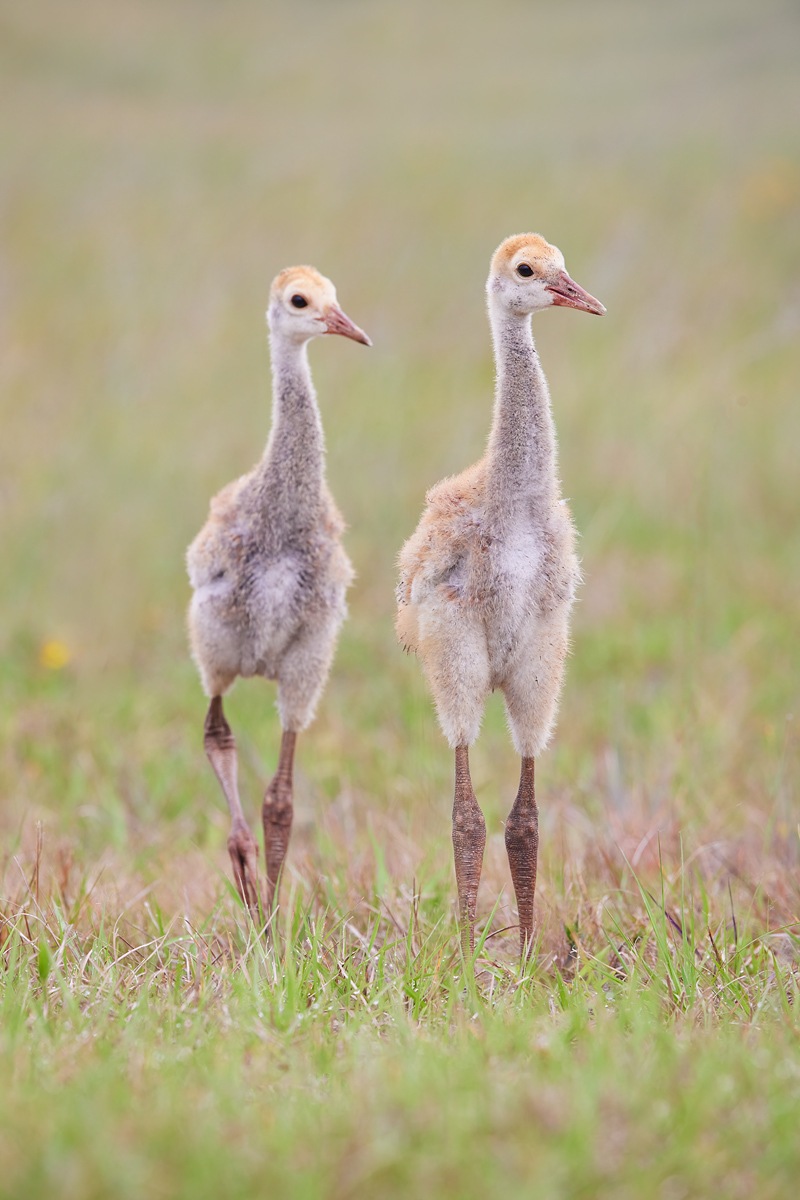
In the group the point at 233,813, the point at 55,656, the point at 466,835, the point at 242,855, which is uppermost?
the point at 55,656

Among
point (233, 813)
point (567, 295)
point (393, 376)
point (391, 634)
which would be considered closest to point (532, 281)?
point (567, 295)

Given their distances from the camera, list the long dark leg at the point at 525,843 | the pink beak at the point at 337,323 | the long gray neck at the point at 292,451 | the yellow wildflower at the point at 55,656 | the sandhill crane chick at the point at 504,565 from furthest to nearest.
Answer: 1. the yellow wildflower at the point at 55,656
2. the long gray neck at the point at 292,451
3. the pink beak at the point at 337,323
4. the long dark leg at the point at 525,843
5. the sandhill crane chick at the point at 504,565

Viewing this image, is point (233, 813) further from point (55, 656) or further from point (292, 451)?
point (55, 656)

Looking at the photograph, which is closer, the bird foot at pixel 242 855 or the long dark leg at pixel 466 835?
A: the long dark leg at pixel 466 835

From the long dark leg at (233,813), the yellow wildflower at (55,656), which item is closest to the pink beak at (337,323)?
the long dark leg at (233,813)

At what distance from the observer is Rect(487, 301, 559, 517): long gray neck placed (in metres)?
3.76

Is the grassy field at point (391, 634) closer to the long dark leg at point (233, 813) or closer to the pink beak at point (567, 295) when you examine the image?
the long dark leg at point (233, 813)

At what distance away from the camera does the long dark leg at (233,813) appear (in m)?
4.37

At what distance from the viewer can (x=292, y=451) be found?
437 centimetres

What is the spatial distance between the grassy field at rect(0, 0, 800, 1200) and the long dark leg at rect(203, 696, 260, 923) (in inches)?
4.9

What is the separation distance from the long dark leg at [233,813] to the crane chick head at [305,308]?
1.27 m

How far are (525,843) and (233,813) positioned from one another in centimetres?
113

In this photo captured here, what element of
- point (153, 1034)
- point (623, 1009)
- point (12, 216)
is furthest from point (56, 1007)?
point (12, 216)

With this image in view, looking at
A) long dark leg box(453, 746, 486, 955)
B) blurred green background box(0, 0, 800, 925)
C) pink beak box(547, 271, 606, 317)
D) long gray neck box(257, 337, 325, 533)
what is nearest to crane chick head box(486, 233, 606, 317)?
pink beak box(547, 271, 606, 317)
